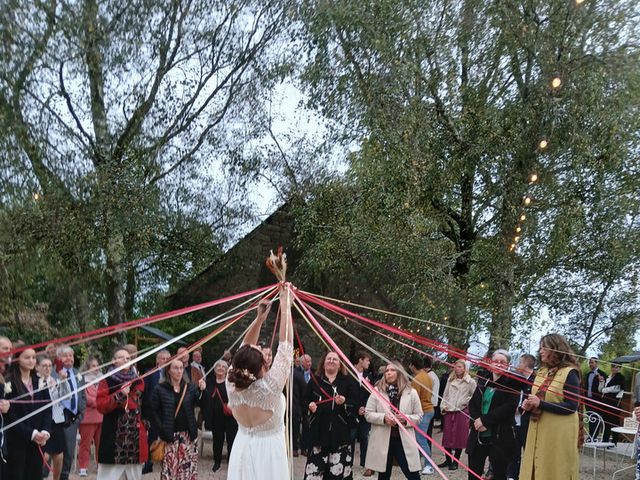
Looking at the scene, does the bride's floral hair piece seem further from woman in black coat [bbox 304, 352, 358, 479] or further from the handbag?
woman in black coat [bbox 304, 352, 358, 479]

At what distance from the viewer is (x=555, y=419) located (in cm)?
655

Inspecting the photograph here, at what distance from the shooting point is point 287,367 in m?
5.27

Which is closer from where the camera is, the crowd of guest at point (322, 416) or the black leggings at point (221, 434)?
the crowd of guest at point (322, 416)

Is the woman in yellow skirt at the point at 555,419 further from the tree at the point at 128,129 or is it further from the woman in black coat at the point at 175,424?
the tree at the point at 128,129

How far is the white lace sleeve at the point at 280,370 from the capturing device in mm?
5223

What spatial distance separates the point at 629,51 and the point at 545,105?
6.15ft

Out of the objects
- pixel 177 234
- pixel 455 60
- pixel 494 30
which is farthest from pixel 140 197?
pixel 494 30

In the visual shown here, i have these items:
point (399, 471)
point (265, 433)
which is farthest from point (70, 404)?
point (399, 471)

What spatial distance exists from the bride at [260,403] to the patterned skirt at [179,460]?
239cm

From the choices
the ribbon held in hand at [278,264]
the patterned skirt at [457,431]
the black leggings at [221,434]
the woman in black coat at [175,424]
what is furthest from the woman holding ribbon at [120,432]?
the patterned skirt at [457,431]

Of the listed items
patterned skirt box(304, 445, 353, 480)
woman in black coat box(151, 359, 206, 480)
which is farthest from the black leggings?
woman in black coat box(151, 359, 206, 480)

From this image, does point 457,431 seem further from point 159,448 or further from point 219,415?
point 159,448

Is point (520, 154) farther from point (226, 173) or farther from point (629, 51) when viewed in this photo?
point (226, 173)

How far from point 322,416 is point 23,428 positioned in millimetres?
3315
